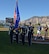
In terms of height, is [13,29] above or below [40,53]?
above

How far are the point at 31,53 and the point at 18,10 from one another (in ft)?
23.6

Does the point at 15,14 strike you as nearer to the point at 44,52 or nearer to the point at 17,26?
the point at 17,26

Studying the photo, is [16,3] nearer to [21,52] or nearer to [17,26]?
[17,26]

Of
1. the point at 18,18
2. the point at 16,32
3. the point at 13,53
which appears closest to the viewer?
the point at 13,53

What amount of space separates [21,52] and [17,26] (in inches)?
209

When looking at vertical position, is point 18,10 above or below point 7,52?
above

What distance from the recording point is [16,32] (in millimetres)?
16750

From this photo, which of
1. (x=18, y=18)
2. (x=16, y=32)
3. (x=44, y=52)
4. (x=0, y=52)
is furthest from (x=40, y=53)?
(x=18, y=18)

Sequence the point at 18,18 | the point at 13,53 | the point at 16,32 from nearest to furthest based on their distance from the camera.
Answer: the point at 13,53
the point at 16,32
the point at 18,18

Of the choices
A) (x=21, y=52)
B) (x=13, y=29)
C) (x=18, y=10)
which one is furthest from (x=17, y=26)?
(x=21, y=52)

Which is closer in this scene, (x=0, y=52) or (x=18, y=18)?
(x=0, y=52)

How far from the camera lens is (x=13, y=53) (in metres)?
12.1

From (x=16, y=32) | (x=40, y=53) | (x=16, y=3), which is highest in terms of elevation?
(x=16, y=3)

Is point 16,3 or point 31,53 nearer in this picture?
point 31,53
